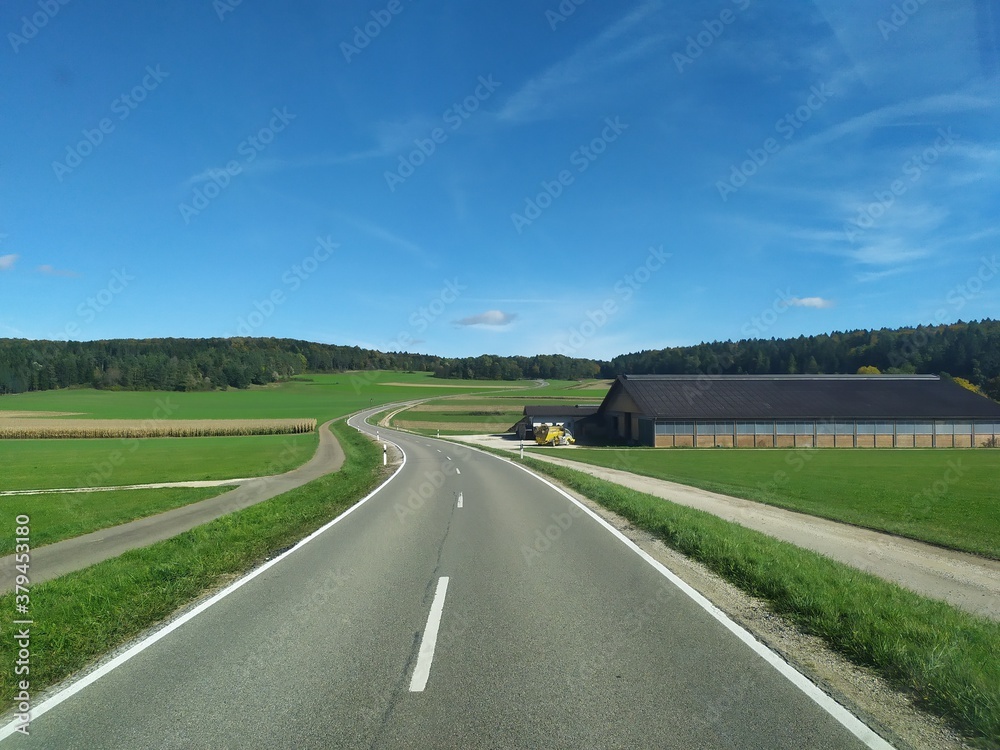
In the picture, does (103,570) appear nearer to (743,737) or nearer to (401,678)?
(401,678)

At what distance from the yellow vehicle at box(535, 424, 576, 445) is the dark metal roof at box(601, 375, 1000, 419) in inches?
319

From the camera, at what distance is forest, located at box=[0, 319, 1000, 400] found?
10669 cm

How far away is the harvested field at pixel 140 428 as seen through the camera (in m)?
62.5

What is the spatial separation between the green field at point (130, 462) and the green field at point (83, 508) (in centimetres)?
454

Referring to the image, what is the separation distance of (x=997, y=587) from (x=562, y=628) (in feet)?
25.0

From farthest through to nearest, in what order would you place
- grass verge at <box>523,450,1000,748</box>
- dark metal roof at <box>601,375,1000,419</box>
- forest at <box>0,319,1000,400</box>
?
forest at <box>0,319,1000,400</box> < dark metal roof at <box>601,375,1000,419</box> < grass verge at <box>523,450,1000,748</box>

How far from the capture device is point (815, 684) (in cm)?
505

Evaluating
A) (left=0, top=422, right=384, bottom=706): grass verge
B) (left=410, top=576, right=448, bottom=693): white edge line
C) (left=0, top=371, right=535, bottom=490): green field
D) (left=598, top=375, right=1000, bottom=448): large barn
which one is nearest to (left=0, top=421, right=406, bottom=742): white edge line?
(left=0, top=422, right=384, bottom=706): grass verge

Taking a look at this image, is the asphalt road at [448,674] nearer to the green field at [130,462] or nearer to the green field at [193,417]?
the green field at [130,462]

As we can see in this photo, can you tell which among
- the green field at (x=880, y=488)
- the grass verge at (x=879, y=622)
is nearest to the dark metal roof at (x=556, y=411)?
the green field at (x=880, y=488)

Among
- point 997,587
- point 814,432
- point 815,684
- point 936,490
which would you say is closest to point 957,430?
point 814,432

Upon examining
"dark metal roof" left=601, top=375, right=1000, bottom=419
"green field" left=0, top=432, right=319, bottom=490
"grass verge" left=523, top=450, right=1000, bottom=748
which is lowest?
"green field" left=0, top=432, right=319, bottom=490

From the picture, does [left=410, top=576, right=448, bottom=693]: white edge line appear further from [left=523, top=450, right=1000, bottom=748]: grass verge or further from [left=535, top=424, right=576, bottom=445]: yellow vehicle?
[left=535, top=424, right=576, bottom=445]: yellow vehicle

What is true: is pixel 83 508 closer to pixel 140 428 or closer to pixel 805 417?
pixel 140 428
